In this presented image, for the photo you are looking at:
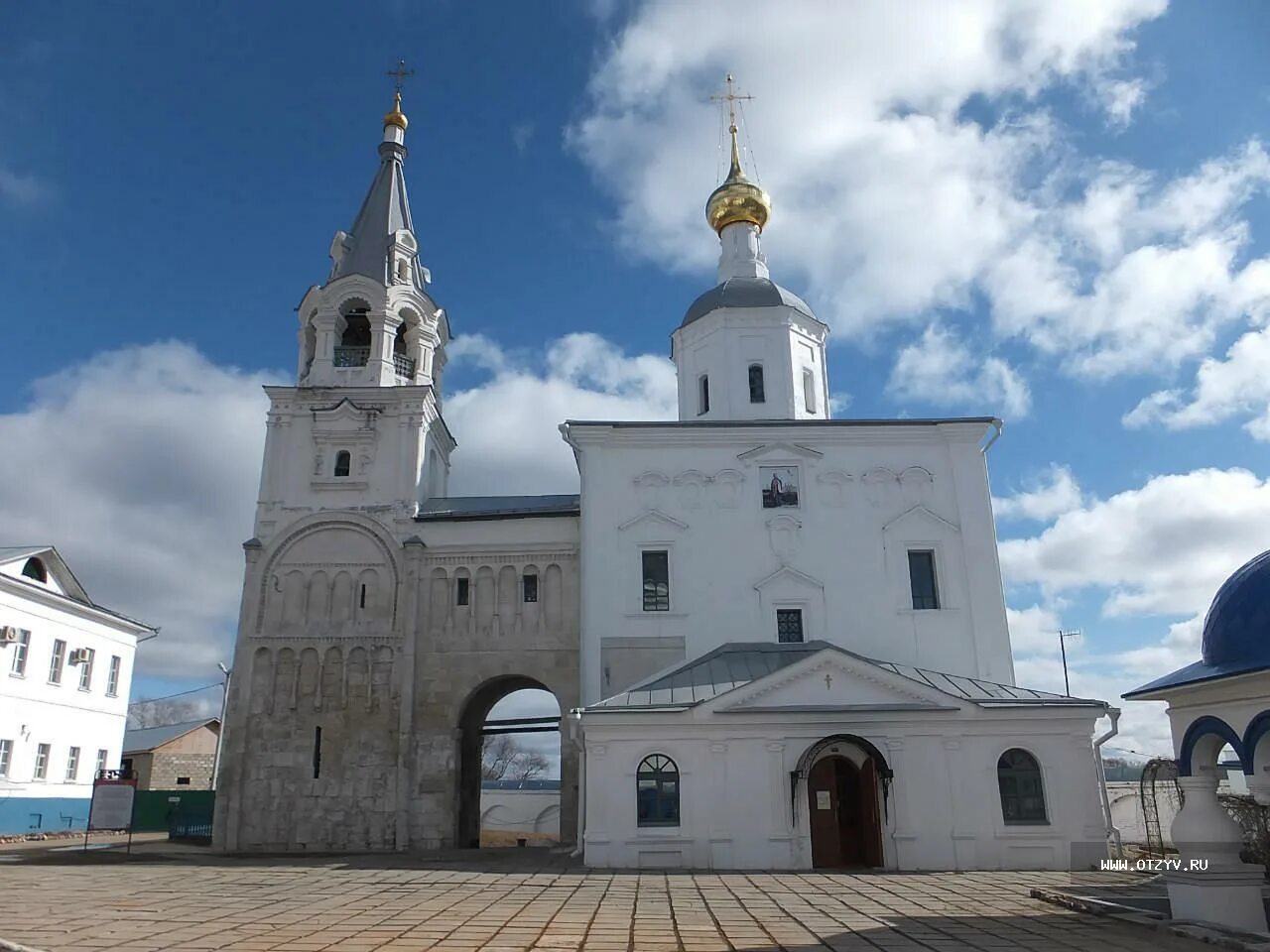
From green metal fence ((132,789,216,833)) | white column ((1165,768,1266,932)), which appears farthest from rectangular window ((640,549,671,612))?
green metal fence ((132,789,216,833))

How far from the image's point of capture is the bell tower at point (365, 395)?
25047 millimetres

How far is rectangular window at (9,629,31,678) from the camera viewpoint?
24.3 meters

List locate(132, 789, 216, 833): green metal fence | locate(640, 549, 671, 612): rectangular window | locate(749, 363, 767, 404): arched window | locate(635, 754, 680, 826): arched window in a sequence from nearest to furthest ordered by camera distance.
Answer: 1. locate(635, 754, 680, 826): arched window
2. locate(640, 549, 671, 612): rectangular window
3. locate(749, 363, 767, 404): arched window
4. locate(132, 789, 216, 833): green metal fence

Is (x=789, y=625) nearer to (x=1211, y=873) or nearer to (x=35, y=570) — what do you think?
(x=1211, y=873)

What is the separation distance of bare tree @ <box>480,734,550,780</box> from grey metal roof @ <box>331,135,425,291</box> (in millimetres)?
49309

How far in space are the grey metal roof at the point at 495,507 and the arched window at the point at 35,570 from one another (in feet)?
36.0

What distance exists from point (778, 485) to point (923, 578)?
4139 millimetres

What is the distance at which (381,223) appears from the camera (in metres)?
28.2

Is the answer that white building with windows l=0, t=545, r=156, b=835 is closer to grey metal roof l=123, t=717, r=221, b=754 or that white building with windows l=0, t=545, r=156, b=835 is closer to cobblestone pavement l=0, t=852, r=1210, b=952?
cobblestone pavement l=0, t=852, r=1210, b=952

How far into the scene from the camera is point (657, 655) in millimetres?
21594

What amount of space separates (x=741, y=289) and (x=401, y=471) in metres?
10.9

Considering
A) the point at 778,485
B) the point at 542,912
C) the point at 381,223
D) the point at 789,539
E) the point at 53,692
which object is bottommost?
the point at 542,912

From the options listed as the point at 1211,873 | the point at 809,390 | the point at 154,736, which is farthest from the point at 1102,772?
the point at 154,736

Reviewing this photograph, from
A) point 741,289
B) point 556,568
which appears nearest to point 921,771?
point 556,568
